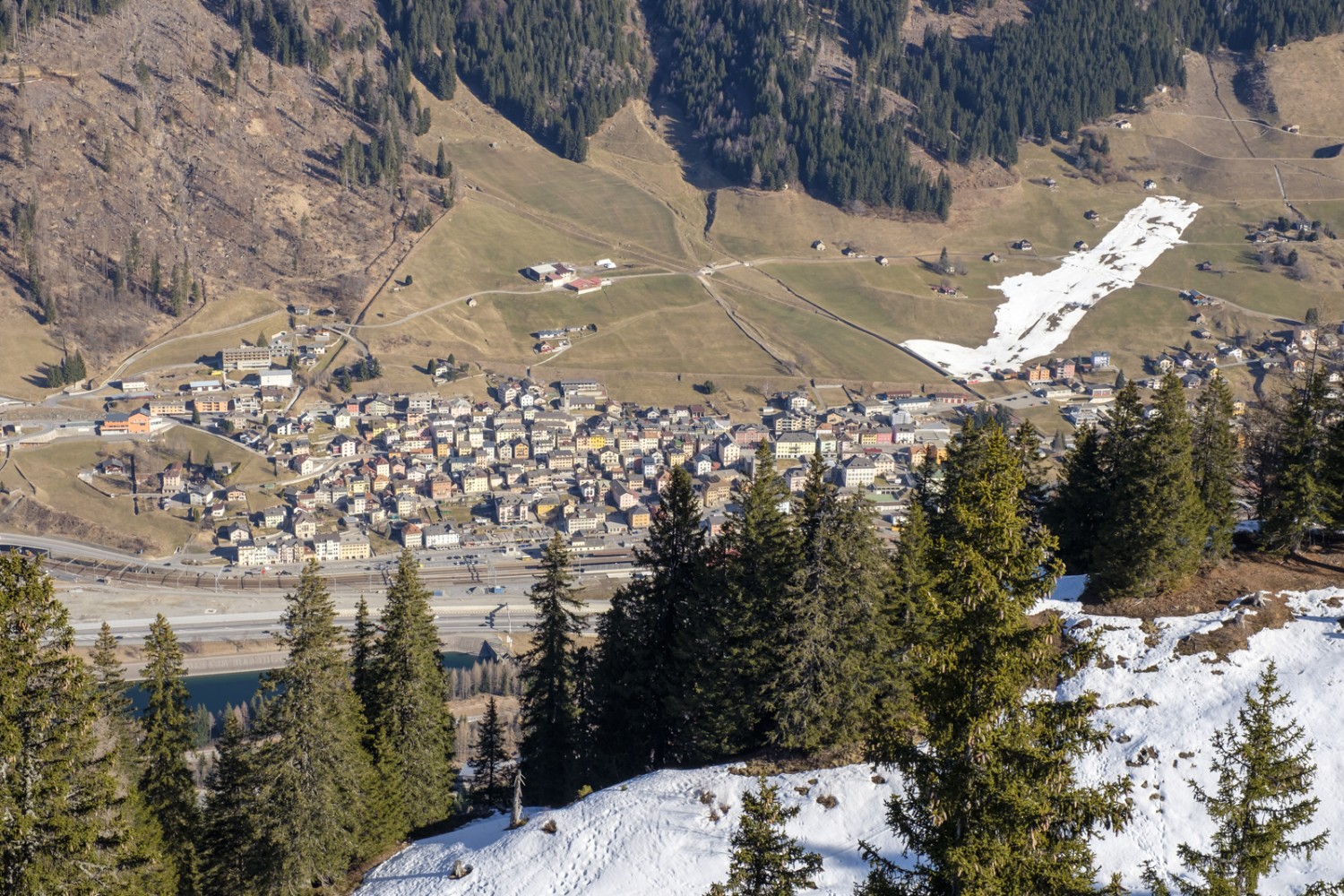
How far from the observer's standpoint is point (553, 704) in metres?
42.6

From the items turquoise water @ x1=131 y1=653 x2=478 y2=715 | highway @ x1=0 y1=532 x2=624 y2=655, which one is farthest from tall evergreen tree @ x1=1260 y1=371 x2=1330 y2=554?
highway @ x1=0 y1=532 x2=624 y2=655

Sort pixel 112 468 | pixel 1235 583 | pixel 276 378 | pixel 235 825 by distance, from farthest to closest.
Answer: pixel 276 378
pixel 112 468
pixel 1235 583
pixel 235 825

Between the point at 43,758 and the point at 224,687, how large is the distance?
289ft

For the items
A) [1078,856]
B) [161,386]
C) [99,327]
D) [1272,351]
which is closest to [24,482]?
[161,386]

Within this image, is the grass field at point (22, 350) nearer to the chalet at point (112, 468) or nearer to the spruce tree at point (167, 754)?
the chalet at point (112, 468)

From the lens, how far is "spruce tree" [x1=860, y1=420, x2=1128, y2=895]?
15812mm

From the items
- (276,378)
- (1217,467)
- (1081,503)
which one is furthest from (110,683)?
(276,378)

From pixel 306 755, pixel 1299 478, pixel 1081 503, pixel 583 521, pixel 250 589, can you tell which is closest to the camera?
pixel 306 755

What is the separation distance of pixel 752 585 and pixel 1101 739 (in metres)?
20.1

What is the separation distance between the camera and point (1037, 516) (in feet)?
164

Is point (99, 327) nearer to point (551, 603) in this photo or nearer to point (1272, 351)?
point (551, 603)

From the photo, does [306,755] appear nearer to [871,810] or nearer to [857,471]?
[871,810]

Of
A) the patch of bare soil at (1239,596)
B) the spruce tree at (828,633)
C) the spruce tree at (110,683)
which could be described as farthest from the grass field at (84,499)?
the patch of bare soil at (1239,596)

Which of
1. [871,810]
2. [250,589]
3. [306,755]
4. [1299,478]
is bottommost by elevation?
[250,589]
